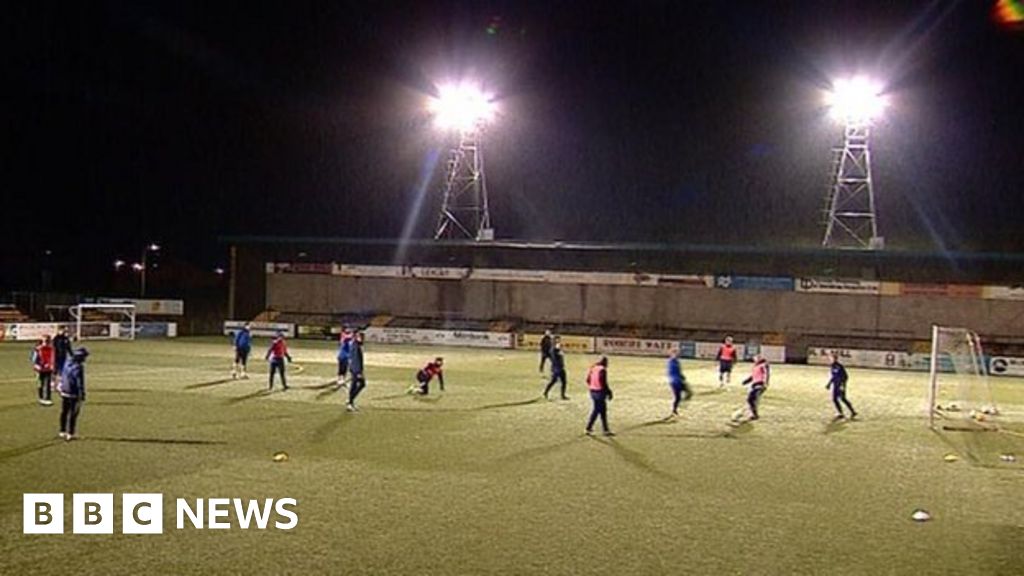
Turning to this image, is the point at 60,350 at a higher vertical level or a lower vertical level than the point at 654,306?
lower

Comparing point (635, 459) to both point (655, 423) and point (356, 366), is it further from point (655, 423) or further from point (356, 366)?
point (356, 366)

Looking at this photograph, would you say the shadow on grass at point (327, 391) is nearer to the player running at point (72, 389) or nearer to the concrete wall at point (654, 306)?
the player running at point (72, 389)

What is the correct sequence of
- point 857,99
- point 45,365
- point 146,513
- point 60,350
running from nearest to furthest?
point 146,513 → point 45,365 → point 60,350 → point 857,99

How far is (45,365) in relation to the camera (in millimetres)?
23000

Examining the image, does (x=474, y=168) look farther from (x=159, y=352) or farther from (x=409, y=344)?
(x=159, y=352)

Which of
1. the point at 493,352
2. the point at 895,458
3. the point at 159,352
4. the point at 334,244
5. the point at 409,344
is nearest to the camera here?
the point at 895,458

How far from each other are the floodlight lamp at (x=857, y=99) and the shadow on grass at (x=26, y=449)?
39.2 metres

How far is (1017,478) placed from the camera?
16.6 metres

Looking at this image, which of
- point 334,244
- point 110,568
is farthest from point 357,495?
point 334,244

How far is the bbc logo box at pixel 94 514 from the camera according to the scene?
36.8 feet

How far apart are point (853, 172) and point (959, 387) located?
21515 mm

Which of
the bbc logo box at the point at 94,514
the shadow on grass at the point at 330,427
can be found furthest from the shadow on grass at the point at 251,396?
the bbc logo box at the point at 94,514

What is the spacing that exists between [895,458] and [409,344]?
41829 mm

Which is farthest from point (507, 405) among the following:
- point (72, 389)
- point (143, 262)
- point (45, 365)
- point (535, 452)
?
point (143, 262)
